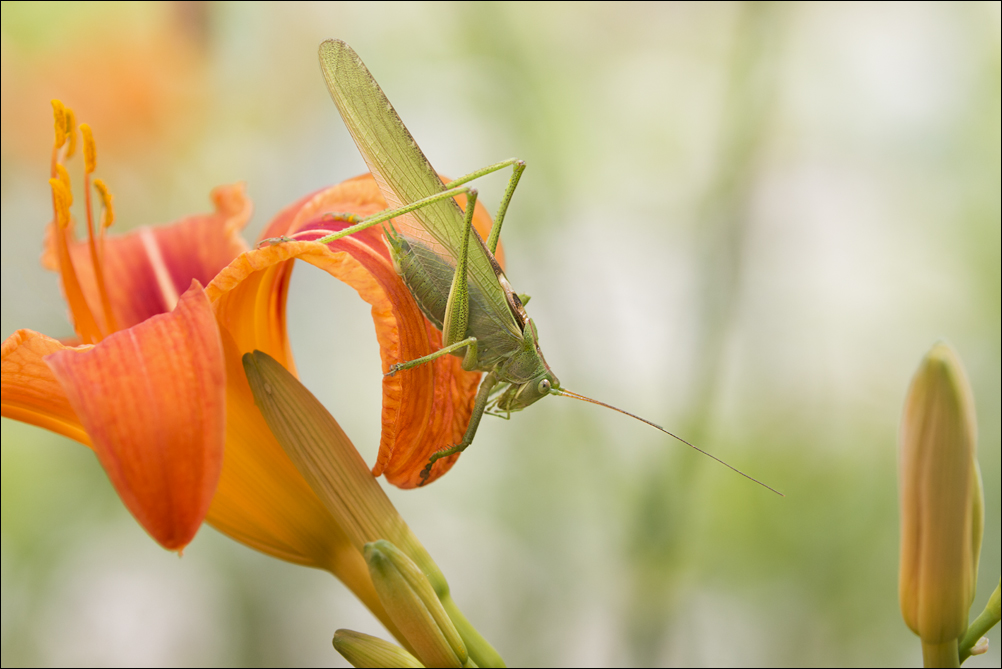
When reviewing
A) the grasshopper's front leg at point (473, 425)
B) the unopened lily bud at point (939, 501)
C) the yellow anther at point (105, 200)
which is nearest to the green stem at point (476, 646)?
the grasshopper's front leg at point (473, 425)

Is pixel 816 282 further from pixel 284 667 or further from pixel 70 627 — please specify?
pixel 70 627

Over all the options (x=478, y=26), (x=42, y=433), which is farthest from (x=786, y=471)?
(x=42, y=433)

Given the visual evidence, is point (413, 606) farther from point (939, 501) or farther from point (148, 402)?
point (939, 501)

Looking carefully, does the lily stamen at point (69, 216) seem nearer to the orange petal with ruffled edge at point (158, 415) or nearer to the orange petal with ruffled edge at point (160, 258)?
the orange petal with ruffled edge at point (160, 258)

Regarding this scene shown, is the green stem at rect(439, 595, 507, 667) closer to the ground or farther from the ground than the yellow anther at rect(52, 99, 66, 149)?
closer to the ground

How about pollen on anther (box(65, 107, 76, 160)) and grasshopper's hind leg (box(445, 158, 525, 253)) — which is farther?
grasshopper's hind leg (box(445, 158, 525, 253))

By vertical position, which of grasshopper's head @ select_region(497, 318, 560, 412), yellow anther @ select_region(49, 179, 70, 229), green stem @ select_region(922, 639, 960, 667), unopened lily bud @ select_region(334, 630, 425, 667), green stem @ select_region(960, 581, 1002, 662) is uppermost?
yellow anther @ select_region(49, 179, 70, 229)

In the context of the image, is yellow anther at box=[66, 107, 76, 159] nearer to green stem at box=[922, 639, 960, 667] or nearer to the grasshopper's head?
the grasshopper's head

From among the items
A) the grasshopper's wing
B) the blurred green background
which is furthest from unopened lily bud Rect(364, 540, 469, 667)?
the blurred green background
